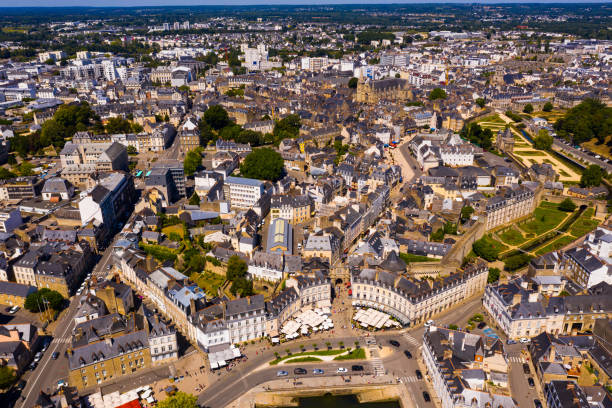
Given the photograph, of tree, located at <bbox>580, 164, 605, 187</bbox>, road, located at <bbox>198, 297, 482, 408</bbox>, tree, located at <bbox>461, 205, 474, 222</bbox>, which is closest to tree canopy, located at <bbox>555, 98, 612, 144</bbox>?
tree, located at <bbox>580, 164, 605, 187</bbox>

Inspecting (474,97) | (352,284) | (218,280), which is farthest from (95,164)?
(474,97)

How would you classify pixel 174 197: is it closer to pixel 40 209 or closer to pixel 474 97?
pixel 40 209

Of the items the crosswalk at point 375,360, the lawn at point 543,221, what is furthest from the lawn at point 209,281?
the lawn at point 543,221

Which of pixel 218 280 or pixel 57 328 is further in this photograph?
pixel 218 280

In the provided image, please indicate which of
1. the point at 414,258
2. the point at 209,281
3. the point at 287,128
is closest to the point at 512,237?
the point at 414,258

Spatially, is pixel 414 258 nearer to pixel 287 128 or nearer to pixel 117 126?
pixel 287 128
